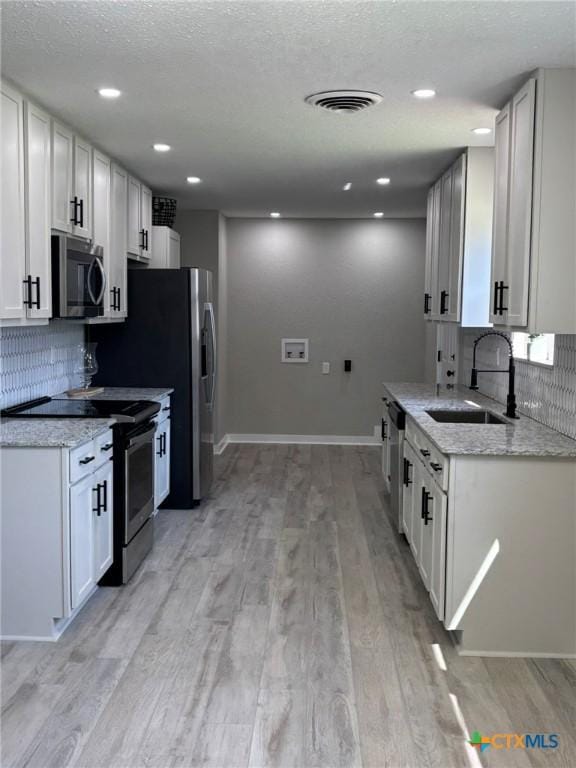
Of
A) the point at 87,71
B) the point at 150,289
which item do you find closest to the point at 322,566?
the point at 150,289

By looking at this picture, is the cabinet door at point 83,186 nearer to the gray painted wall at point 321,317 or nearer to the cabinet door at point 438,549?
the cabinet door at point 438,549

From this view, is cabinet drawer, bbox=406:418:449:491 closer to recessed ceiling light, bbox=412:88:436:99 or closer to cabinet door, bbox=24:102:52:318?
recessed ceiling light, bbox=412:88:436:99

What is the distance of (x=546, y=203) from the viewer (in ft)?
11.1

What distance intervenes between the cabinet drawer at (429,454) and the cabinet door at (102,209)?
7.13ft

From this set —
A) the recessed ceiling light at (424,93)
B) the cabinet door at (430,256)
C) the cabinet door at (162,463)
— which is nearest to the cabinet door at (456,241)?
the cabinet door at (430,256)

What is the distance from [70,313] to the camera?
4.14m

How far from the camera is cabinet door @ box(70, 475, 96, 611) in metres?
3.50

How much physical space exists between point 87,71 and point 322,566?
9.54ft

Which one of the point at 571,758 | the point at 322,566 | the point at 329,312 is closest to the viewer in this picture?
the point at 571,758

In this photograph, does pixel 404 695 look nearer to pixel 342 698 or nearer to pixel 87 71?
pixel 342 698

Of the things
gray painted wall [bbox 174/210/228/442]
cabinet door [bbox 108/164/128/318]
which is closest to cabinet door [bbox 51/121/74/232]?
cabinet door [bbox 108/164/128/318]

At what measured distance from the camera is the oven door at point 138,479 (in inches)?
Answer: 167

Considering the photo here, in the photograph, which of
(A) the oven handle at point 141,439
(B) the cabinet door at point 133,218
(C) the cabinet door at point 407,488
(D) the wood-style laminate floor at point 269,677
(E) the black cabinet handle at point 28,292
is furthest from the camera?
(B) the cabinet door at point 133,218

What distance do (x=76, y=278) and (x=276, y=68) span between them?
1652 millimetres
